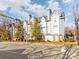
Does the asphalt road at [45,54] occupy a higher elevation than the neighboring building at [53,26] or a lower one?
lower

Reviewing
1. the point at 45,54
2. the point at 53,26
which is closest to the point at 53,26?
the point at 53,26

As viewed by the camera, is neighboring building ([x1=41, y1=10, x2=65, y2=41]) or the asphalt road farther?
neighboring building ([x1=41, y1=10, x2=65, y2=41])

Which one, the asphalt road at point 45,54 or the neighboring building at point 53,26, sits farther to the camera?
the neighboring building at point 53,26

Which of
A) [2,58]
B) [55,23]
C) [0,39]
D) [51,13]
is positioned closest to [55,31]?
[55,23]

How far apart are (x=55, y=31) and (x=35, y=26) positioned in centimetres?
542

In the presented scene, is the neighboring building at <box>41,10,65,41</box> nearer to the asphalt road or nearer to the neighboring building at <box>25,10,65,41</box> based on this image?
the neighboring building at <box>25,10,65,41</box>

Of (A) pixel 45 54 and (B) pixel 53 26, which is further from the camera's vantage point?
(B) pixel 53 26

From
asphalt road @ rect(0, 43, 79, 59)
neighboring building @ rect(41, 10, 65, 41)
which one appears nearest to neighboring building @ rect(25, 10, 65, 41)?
neighboring building @ rect(41, 10, 65, 41)

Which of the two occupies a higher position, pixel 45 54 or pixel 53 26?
pixel 53 26

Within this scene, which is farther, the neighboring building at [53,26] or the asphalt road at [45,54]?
the neighboring building at [53,26]

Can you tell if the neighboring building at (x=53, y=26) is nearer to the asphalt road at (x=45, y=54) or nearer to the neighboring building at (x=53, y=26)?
the neighboring building at (x=53, y=26)

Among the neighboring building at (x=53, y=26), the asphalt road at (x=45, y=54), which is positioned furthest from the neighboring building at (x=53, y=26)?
the asphalt road at (x=45, y=54)

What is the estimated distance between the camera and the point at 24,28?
45.9 metres

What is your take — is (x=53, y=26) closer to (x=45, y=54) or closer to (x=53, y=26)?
(x=53, y=26)
